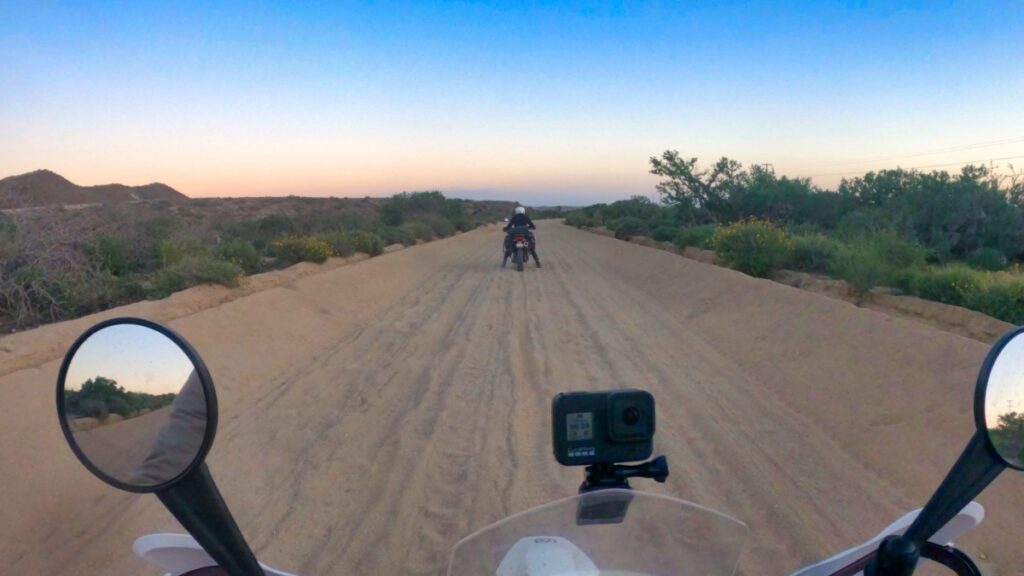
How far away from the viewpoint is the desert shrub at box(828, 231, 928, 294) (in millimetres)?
17016

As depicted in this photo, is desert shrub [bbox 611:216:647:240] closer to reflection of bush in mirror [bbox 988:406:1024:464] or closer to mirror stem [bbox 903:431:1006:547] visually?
reflection of bush in mirror [bbox 988:406:1024:464]

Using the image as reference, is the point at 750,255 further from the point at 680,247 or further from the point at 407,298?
the point at 680,247

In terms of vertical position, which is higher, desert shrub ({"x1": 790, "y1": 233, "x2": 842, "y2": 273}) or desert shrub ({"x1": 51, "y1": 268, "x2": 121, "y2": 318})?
desert shrub ({"x1": 51, "y1": 268, "x2": 121, "y2": 318})

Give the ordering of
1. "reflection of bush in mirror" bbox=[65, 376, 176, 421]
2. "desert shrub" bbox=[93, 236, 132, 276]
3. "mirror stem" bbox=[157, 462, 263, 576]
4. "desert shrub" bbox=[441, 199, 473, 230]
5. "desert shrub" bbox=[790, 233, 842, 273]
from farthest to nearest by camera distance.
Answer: "desert shrub" bbox=[441, 199, 473, 230] < "desert shrub" bbox=[790, 233, 842, 273] < "desert shrub" bbox=[93, 236, 132, 276] < "reflection of bush in mirror" bbox=[65, 376, 176, 421] < "mirror stem" bbox=[157, 462, 263, 576]

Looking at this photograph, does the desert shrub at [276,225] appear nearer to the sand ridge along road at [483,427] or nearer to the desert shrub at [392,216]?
the desert shrub at [392,216]

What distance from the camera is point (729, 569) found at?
242 cm

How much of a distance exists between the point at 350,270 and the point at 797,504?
17331mm

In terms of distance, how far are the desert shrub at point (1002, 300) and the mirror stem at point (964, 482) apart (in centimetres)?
1214

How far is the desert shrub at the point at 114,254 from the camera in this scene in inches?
708

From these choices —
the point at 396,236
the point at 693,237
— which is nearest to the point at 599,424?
the point at 693,237

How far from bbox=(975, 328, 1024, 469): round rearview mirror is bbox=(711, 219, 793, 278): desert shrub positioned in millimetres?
20028

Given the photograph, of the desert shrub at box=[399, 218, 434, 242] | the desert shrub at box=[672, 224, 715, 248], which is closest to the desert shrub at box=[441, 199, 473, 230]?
the desert shrub at box=[399, 218, 434, 242]

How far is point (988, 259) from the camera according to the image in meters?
23.8

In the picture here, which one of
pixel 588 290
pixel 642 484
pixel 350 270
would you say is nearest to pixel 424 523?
pixel 642 484
